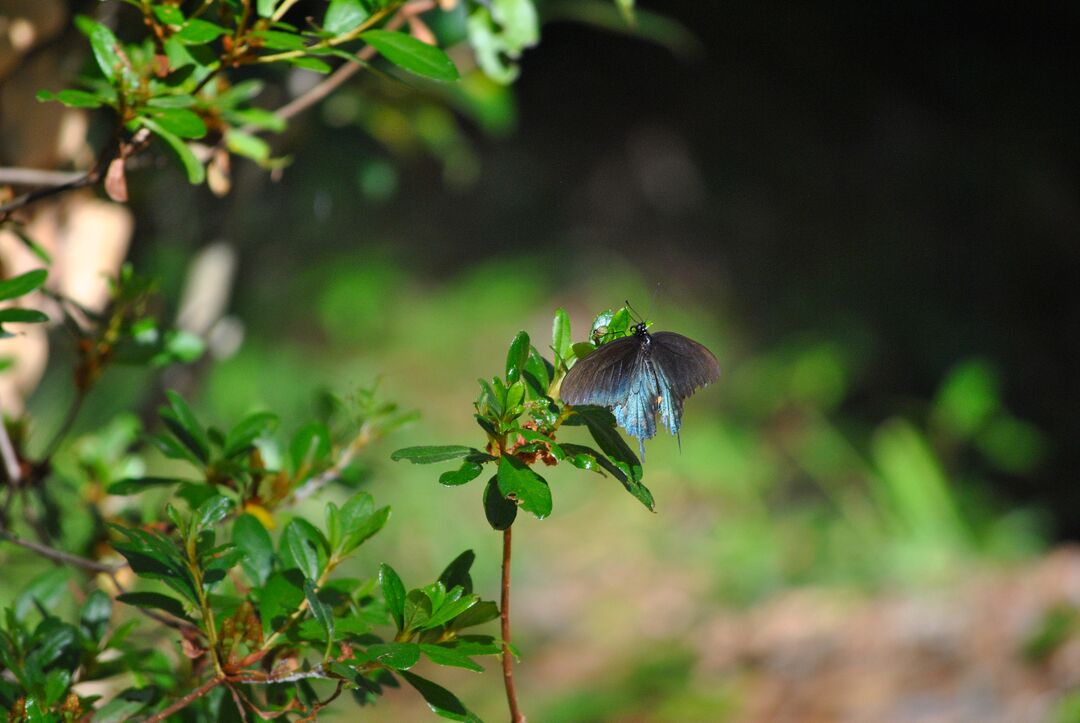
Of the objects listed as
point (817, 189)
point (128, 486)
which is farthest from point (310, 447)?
point (817, 189)

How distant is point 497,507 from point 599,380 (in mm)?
91

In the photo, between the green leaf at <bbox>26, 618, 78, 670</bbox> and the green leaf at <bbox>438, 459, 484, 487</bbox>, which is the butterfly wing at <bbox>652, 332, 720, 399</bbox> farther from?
the green leaf at <bbox>26, 618, 78, 670</bbox>

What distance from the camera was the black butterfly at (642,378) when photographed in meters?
0.58

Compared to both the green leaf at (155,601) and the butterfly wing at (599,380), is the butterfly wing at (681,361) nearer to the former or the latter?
the butterfly wing at (599,380)

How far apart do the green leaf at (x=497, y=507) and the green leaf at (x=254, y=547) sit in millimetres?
190

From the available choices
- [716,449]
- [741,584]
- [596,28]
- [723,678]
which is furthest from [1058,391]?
[596,28]

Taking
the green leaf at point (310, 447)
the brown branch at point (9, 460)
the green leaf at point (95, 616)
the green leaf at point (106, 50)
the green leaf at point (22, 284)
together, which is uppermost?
the green leaf at point (106, 50)

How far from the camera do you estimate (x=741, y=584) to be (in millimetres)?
2402

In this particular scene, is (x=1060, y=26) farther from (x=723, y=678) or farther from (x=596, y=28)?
(x=723, y=678)

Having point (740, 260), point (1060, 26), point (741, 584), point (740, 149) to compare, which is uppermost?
point (1060, 26)

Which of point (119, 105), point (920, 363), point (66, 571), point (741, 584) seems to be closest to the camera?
point (119, 105)

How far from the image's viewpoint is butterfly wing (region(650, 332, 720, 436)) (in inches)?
24.3

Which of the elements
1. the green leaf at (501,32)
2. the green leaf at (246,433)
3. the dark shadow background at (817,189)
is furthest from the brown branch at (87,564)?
the dark shadow background at (817,189)

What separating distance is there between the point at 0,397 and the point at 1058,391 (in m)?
2.70
